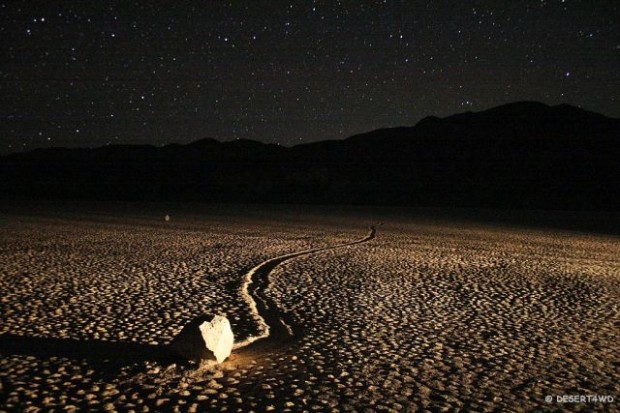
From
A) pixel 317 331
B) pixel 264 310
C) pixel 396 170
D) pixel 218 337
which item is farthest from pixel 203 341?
pixel 396 170

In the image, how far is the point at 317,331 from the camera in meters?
5.06

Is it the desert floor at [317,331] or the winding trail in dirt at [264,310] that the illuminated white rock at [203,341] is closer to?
the desert floor at [317,331]

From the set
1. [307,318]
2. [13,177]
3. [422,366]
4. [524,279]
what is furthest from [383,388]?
[13,177]

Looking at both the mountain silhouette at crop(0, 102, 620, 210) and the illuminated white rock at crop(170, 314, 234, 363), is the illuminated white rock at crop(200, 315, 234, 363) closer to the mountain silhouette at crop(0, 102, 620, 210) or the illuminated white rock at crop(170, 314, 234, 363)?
the illuminated white rock at crop(170, 314, 234, 363)

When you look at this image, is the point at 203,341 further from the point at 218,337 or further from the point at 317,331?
the point at 317,331

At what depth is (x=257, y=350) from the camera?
4.42 m

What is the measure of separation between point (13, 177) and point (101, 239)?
2571 inches

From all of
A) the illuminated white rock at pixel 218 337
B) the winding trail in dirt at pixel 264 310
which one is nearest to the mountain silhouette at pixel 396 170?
the winding trail in dirt at pixel 264 310

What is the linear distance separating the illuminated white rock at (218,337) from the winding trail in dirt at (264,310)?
A: 38cm

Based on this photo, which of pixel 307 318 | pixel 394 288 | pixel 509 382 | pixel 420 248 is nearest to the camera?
pixel 509 382

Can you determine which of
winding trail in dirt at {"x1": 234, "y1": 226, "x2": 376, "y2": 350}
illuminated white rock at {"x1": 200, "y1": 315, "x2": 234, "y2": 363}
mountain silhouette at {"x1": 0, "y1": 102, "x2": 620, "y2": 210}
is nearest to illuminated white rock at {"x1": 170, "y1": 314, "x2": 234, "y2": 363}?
illuminated white rock at {"x1": 200, "y1": 315, "x2": 234, "y2": 363}

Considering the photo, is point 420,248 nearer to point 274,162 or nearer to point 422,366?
point 422,366

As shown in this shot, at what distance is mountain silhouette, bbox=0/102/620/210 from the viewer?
1996 inches

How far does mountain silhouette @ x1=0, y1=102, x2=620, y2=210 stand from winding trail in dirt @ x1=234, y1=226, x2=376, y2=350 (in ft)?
132
